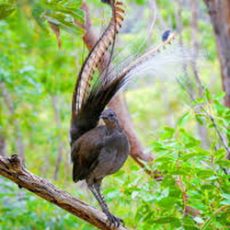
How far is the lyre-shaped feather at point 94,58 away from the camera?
5.20ft

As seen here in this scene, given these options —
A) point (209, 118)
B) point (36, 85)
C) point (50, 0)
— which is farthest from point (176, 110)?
point (50, 0)

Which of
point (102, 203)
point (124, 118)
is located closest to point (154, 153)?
point (124, 118)

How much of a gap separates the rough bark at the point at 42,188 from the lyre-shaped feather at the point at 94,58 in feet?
1.13

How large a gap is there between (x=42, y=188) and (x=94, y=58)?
447 mm

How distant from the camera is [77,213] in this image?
1.48 metres

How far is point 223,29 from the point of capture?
2.81 metres

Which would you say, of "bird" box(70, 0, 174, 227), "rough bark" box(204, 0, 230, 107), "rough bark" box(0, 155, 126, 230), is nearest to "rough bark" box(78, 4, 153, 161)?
"rough bark" box(204, 0, 230, 107)

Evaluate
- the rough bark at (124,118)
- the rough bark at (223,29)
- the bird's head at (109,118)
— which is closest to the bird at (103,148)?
the bird's head at (109,118)

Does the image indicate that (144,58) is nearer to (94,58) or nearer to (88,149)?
(94,58)

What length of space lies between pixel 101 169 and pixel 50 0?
682mm

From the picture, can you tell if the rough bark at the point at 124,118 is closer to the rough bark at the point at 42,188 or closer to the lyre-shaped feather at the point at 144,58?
the lyre-shaped feather at the point at 144,58

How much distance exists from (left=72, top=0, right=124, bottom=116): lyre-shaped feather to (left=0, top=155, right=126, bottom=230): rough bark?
1.13ft

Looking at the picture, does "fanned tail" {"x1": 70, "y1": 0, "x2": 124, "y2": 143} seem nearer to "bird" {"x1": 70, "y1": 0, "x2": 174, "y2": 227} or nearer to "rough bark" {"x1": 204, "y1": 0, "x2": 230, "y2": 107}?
"bird" {"x1": 70, "y1": 0, "x2": 174, "y2": 227}

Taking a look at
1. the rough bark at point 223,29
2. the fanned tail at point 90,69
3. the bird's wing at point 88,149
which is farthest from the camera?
the rough bark at point 223,29
